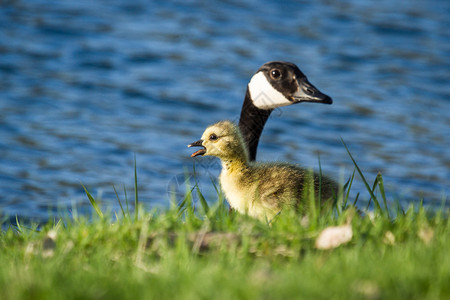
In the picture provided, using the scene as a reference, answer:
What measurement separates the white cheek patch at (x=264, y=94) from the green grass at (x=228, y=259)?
244cm

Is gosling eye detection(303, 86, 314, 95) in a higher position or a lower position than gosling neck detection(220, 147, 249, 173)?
higher

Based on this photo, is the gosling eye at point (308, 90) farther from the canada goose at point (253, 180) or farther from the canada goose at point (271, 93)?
the canada goose at point (253, 180)

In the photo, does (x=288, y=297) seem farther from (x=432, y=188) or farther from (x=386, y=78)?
(x=386, y=78)

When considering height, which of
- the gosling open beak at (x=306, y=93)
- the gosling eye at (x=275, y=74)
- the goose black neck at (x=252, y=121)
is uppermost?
the gosling eye at (x=275, y=74)

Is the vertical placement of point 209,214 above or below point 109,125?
above

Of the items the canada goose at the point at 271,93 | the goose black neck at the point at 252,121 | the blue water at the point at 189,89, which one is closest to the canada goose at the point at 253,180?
the canada goose at the point at 271,93

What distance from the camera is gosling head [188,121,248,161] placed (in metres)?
5.48

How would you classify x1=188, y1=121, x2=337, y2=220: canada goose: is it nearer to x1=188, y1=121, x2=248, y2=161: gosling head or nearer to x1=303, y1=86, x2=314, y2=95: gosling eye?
x1=188, y1=121, x2=248, y2=161: gosling head

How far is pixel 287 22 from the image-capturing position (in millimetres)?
18391

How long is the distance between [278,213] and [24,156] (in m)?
7.38

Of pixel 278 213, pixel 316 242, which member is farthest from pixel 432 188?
pixel 316 242

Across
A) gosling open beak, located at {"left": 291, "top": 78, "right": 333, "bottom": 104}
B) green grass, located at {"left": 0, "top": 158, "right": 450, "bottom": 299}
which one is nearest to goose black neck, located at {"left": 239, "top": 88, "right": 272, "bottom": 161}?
gosling open beak, located at {"left": 291, "top": 78, "right": 333, "bottom": 104}

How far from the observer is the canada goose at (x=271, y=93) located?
274 inches

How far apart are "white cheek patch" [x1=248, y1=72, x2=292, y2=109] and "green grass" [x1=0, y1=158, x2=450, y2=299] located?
8.00 feet
